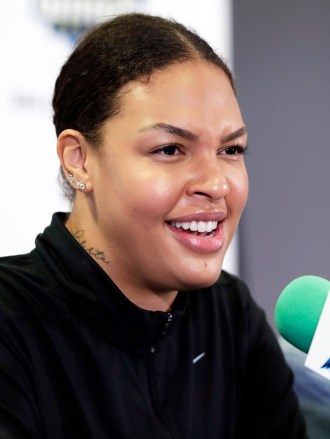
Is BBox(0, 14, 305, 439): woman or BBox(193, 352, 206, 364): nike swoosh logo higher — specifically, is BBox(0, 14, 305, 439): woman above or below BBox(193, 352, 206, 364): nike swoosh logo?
above

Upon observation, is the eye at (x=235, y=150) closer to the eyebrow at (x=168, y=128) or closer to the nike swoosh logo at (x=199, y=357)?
the eyebrow at (x=168, y=128)

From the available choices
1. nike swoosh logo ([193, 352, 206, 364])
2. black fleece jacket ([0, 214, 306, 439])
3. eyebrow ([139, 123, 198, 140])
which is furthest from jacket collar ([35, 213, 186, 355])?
eyebrow ([139, 123, 198, 140])

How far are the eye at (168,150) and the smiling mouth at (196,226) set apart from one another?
0.33 feet

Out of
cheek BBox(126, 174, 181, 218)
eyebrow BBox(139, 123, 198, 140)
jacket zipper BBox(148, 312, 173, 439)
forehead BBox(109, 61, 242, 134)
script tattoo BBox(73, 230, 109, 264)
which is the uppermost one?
forehead BBox(109, 61, 242, 134)

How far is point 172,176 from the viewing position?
3.52ft

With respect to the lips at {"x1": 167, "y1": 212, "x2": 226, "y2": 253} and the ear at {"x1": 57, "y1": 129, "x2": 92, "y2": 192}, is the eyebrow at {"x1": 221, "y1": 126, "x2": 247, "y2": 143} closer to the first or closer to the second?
the lips at {"x1": 167, "y1": 212, "x2": 226, "y2": 253}

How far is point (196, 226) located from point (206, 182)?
0.07m

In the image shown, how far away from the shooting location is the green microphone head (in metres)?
1.02

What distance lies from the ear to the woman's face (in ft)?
0.07

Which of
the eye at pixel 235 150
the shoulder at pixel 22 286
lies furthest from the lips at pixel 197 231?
the shoulder at pixel 22 286

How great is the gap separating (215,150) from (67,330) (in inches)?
13.8

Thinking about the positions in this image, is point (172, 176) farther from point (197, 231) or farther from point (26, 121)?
point (26, 121)

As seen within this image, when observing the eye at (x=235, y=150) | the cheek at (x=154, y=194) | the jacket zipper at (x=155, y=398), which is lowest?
the jacket zipper at (x=155, y=398)

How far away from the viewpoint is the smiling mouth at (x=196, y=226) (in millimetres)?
1097
